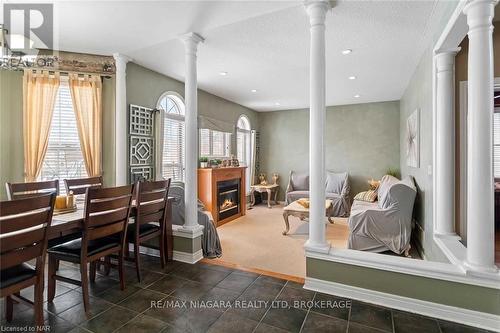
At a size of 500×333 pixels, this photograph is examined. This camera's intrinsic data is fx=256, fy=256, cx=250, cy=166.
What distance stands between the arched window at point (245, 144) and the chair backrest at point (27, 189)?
4683 mm

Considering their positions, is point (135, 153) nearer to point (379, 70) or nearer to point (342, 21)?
point (342, 21)

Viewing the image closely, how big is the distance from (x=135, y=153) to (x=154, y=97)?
41.0 inches

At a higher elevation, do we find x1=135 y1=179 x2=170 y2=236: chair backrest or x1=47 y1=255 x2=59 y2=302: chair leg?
x1=135 y1=179 x2=170 y2=236: chair backrest

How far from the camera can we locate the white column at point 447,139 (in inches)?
99.0

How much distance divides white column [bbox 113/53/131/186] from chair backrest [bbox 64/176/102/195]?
1.18ft

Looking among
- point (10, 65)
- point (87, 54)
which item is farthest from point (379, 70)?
point (10, 65)

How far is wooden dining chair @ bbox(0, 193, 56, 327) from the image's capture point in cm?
148

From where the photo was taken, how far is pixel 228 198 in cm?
561

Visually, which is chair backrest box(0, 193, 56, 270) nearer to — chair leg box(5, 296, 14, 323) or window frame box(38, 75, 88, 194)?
chair leg box(5, 296, 14, 323)

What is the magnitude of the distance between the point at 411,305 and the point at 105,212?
2.60 meters

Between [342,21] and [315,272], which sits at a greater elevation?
[342,21]

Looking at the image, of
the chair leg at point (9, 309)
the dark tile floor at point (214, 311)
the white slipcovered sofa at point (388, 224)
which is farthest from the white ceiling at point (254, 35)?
the dark tile floor at point (214, 311)

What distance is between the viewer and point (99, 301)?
7.13 feet

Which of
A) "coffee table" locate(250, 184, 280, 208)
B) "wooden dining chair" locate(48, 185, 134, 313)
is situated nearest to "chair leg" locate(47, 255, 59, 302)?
"wooden dining chair" locate(48, 185, 134, 313)
